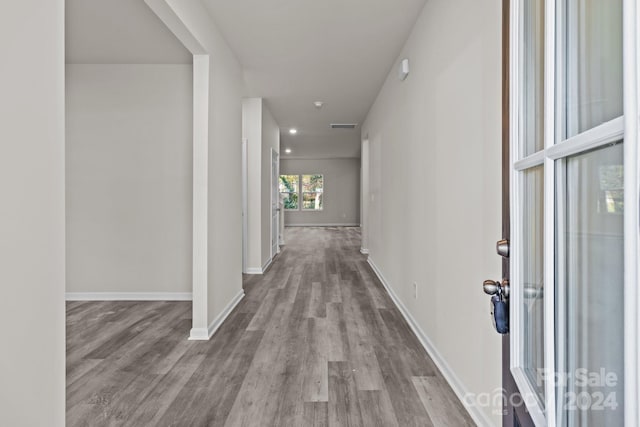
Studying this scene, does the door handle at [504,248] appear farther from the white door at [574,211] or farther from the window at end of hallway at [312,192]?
the window at end of hallway at [312,192]

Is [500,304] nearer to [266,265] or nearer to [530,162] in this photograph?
[530,162]

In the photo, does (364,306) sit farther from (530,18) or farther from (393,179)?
(530,18)

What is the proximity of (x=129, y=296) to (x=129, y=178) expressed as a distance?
48.6 inches

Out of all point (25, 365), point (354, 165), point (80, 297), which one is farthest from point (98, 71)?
point (354, 165)

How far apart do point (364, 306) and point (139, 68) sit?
332 cm

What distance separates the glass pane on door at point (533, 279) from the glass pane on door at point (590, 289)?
7 centimetres

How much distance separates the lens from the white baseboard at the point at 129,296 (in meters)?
3.55

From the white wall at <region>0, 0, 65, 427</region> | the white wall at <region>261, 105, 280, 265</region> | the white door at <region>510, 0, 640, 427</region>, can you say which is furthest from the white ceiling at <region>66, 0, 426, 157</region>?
the white door at <region>510, 0, 640, 427</region>

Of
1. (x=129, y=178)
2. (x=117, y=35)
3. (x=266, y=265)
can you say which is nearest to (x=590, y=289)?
(x=117, y=35)

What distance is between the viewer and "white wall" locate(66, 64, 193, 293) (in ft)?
11.5

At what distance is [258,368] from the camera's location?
2.11 m
